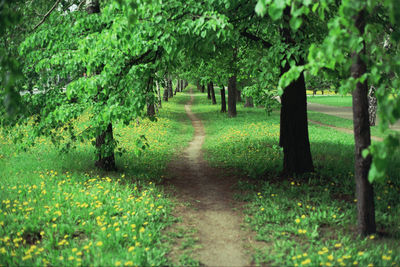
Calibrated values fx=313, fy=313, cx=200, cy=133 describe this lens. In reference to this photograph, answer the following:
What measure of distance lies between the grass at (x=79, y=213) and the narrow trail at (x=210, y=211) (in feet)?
1.59

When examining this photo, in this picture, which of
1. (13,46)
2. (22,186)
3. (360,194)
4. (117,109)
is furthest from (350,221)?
(13,46)

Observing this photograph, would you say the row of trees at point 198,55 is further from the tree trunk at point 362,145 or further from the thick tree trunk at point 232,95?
the thick tree trunk at point 232,95

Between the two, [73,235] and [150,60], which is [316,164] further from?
[73,235]

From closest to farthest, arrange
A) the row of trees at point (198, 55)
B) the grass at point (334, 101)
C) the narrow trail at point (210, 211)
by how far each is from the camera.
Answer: the row of trees at point (198, 55) → the narrow trail at point (210, 211) → the grass at point (334, 101)

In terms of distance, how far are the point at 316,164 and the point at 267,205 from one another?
10.3 ft

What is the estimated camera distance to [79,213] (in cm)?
550

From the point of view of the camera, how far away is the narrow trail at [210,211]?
4544 millimetres

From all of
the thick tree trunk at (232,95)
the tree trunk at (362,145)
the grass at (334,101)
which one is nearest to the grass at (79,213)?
the tree trunk at (362,145)

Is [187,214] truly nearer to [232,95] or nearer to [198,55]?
[198,55]

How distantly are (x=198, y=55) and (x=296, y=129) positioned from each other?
3.02 metres

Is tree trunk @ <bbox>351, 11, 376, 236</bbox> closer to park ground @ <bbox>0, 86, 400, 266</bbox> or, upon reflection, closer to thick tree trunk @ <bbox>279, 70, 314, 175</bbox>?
park ground @ <bbox>0, 86, 400, 266</bbox>

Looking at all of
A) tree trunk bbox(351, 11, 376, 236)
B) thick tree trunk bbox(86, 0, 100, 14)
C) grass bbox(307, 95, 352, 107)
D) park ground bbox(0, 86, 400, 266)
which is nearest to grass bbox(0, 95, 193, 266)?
park ground bbox(0, 86, 400, 266)

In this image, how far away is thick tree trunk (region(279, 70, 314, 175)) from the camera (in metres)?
7.71

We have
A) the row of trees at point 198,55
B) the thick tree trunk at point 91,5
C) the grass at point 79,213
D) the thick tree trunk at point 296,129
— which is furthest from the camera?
the thick tree trunk at point 91,5
